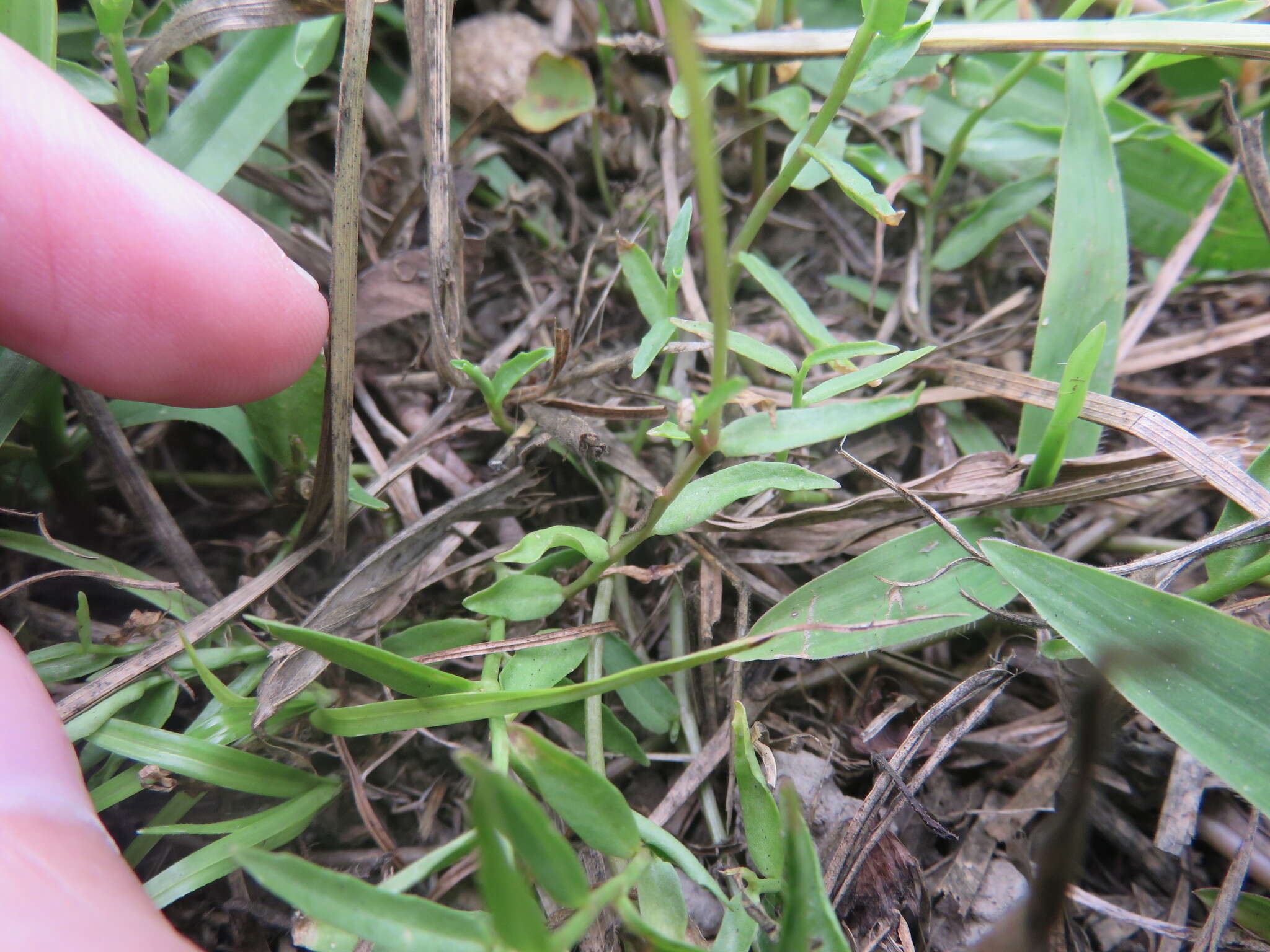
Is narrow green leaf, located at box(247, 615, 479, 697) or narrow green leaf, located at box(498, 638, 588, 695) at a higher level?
narrow green leaf, located at box(247, 615, 479, 697)

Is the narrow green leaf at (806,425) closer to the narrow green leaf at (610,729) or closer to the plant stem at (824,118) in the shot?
the plant stem at (824,118)

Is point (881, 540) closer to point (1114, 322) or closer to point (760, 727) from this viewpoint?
point (760, 727)

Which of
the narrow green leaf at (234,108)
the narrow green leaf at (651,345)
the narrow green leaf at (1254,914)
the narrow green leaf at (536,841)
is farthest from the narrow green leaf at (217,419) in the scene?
the narrow green leaf at (1254,914)

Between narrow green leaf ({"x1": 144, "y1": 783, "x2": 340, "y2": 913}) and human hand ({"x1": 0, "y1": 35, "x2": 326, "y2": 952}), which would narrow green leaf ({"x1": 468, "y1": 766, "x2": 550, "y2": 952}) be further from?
human hand ({"x1": 0, "y1": 35, "x2": 326, "y2": 952})

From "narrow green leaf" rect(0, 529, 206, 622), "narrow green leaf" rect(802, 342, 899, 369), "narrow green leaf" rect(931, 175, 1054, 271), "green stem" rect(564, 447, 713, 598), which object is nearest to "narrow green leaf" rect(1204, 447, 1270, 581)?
"narrow green leaf" rect(802, 342, 899, 369)

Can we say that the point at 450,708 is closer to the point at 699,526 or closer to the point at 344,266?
the point at 699,526
